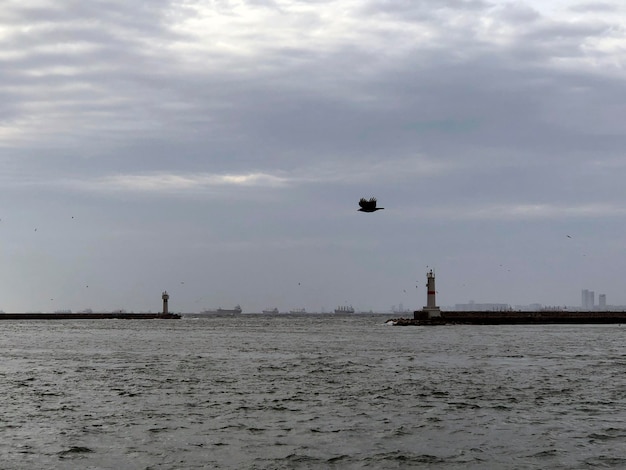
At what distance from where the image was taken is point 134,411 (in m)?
27.8

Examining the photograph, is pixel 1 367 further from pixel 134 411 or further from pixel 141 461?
pixel 141 461

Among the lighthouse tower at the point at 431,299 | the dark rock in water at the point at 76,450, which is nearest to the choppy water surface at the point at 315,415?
the dark rock in water at the point at 76,450

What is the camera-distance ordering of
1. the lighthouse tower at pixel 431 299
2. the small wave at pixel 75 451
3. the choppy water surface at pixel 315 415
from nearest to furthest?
1. the choppy water surface at pixel 315 415
2. the small wave at pixel 75 451
3. the lighthouse tower at pixel 431 299

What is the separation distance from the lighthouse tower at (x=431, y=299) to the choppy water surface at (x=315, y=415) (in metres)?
72.7

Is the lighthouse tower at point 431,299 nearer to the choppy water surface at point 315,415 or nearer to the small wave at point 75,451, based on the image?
the choppy water surface at point 315,415

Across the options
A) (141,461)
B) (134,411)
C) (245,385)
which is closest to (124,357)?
(245,385)

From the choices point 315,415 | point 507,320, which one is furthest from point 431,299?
point 315,415

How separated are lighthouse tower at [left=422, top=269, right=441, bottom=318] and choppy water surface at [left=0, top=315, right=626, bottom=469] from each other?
239 feet

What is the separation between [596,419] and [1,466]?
59.4ft

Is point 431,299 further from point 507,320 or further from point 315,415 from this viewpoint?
point 315,415

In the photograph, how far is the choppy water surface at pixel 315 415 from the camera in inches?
795

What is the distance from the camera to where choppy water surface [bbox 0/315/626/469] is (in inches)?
795

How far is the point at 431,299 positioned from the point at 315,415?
104922 mm

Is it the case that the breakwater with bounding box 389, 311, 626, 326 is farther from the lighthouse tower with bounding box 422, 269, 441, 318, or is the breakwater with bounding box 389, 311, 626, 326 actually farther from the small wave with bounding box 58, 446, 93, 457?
the small wave with bounding box 58, 446, 93, 457
